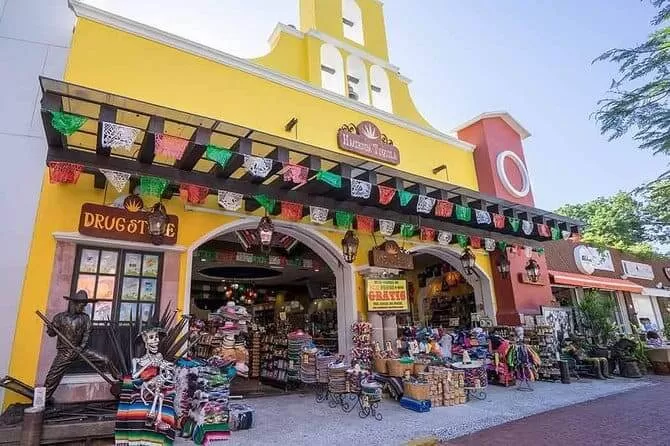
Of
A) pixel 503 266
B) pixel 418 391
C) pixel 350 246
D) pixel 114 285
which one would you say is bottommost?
pixel 418 391

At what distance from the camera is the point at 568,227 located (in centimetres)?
991

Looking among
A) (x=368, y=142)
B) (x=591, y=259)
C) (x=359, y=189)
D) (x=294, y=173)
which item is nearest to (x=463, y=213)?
(x=359, y=189)

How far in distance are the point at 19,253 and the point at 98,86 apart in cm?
279

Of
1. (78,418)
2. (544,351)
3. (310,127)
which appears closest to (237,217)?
(310,127)

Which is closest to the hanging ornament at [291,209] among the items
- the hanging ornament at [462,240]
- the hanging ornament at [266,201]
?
the hanging ornament at [266,201]

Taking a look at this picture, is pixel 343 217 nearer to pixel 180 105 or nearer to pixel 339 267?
pixel 339 267

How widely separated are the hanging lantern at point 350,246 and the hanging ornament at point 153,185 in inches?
140

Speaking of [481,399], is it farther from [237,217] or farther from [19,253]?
[19,253]

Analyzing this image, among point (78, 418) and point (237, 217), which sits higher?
point (237, 217)

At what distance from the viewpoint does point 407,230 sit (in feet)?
27.6

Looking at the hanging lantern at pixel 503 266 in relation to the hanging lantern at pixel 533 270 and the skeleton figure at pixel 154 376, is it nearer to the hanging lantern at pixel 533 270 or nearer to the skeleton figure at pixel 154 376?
the hanging lantern at pixel 533 270

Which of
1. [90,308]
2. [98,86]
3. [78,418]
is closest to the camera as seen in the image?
[78,418]

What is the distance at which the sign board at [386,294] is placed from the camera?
8.17m

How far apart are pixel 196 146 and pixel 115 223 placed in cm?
192
